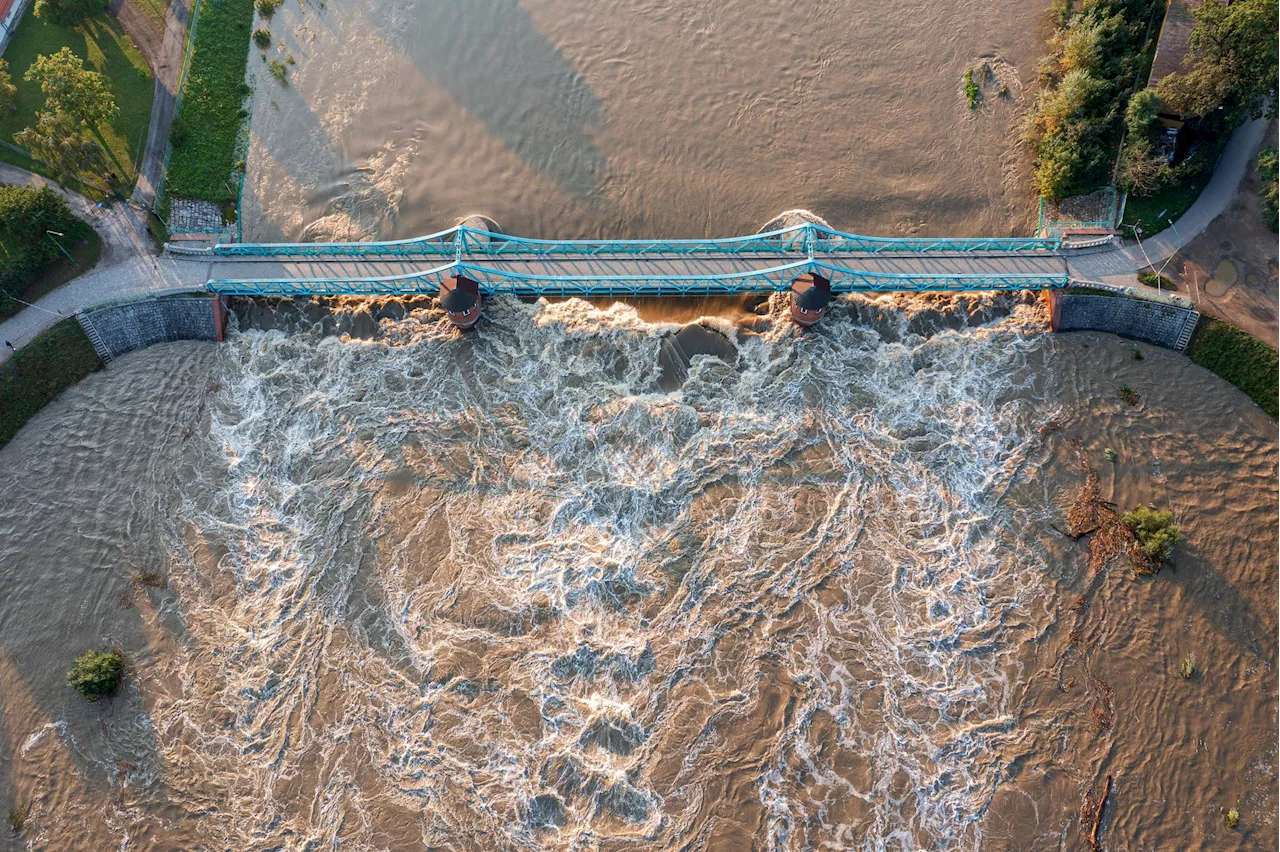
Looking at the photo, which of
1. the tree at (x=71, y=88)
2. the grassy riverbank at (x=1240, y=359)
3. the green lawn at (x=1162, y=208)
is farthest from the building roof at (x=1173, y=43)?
the tree at (x=71, y=88)

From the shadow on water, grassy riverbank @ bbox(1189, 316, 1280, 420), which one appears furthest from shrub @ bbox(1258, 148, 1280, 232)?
the shadow on water

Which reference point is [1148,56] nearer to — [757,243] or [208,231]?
[757,243]

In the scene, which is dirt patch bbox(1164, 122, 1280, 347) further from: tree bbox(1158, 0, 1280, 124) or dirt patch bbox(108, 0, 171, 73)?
dirt patch bbox(108, 0, 171, 73)

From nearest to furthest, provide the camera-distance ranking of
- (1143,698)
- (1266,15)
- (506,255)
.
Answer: (1143,698)
(1266,15)
(506,255)

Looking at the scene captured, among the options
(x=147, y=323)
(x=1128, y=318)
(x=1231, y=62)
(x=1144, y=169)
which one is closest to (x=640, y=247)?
(x=1128, y=318)

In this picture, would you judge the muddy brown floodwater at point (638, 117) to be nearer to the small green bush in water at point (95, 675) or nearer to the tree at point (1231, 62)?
the tree at point (1231, 62)

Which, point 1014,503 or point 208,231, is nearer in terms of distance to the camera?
point 1014,503

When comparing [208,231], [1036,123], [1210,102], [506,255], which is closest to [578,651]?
[506,255]

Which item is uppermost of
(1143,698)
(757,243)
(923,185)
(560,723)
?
(923,185)
